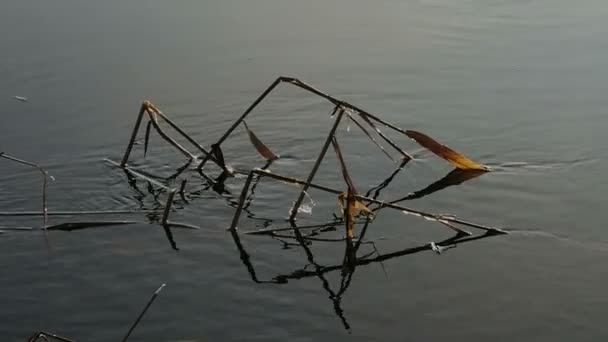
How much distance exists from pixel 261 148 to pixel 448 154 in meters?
1.43

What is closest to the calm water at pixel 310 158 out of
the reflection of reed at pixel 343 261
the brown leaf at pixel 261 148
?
the reflection of reed at pixel 343 261

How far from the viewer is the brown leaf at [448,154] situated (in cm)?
646

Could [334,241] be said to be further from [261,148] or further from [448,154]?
[261,148]

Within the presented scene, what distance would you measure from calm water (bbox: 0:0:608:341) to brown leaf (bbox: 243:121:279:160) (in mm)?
147

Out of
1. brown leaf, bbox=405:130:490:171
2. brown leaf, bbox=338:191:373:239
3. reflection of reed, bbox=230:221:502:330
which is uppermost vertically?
brown leaf, bbox=405:130:490:171

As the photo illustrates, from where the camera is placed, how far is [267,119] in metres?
8.23

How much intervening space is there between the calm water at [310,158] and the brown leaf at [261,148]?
15 centimetres

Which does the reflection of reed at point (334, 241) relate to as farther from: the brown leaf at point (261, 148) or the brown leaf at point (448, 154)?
the brown leaf at point (261, 148)

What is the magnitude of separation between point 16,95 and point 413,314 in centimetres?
533

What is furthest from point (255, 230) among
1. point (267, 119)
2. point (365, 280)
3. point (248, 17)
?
point (248, 17)

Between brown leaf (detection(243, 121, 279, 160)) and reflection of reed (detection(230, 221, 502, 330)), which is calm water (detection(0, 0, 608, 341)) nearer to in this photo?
reflection of reed (detection(230, 221, 502, 330))

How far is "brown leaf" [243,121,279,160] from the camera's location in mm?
7031

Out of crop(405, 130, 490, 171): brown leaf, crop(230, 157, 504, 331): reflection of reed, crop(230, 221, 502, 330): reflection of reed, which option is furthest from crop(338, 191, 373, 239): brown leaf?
crop(405, 130, 490, 171): brown leaf

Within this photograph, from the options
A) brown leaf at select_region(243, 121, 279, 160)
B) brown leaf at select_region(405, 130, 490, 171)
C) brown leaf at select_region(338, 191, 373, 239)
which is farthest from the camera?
brown leaf at select_region(243, 121, 279, 160)
